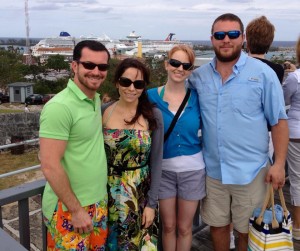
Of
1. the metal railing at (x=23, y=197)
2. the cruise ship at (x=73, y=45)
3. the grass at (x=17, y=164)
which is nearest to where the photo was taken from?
the metal railing at (x=23, y=197)

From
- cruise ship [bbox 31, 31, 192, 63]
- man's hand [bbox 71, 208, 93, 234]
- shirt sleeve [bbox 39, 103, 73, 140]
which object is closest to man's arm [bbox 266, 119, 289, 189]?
man's hand [bbox 71, 208, 93, 234]

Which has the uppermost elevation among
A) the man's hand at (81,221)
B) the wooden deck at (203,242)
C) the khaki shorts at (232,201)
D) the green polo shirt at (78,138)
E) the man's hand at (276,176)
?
the green polo shirt at (78,138)

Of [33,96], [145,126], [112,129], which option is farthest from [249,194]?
[33,96]

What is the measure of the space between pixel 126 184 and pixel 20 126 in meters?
18.4

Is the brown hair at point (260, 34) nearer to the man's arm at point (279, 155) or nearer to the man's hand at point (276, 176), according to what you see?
the man's arm at point (279, 155)

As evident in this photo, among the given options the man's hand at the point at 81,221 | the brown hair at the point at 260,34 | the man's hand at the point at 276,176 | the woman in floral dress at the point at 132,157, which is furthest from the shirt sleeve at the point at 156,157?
the brown hair at the point at 260,34

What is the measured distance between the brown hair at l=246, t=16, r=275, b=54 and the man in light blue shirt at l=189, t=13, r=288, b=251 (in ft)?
1.38

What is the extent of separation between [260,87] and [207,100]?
32cm

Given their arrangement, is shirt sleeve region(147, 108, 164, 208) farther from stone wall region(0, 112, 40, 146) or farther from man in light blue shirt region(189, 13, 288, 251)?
stone wall region(0, 112, 40, 146)

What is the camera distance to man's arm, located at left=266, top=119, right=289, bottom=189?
215cm

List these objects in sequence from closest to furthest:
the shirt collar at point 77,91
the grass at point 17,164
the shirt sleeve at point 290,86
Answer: the shirt collar at point 77,91, the shirt sleeve at point 290,86, the grass at point 17,164

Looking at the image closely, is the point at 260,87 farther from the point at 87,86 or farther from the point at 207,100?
the point at 87,86

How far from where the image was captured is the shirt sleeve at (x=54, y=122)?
161cm

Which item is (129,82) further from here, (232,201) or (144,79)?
(232,201)
